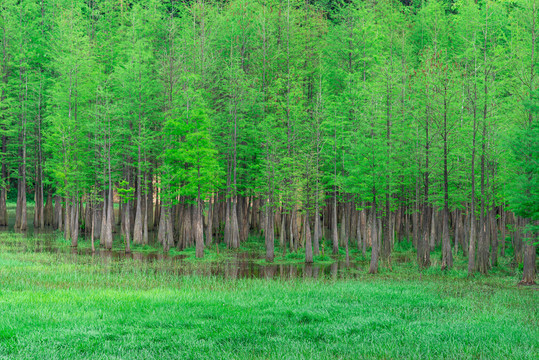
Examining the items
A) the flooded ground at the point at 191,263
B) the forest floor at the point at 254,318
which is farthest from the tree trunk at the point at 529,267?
the flooded ground at the point at 191,263

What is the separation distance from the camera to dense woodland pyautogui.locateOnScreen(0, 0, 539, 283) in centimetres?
2734

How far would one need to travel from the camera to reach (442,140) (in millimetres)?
27656

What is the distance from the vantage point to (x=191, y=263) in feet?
95.8

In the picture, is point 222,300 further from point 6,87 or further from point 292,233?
point 6,87

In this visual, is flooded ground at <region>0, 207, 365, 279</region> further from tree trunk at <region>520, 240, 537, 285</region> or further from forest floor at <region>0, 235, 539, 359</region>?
tree trunk at <region>520, 240, 537, 285</region>

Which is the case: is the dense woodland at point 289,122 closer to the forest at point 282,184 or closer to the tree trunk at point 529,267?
the tree trunk at point 529,267

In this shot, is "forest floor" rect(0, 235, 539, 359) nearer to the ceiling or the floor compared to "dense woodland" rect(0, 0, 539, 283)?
nearer to the floor

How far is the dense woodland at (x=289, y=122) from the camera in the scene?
2734cm

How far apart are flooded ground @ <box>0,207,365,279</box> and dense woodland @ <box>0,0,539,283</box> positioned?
1545 millimetres

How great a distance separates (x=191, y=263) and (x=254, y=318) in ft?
55.0

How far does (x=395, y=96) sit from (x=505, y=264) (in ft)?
43.4

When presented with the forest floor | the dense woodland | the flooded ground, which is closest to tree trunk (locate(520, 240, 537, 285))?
the dense woodland

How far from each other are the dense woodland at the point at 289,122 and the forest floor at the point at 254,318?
271 inches

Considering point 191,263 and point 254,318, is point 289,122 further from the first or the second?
point 254,318
